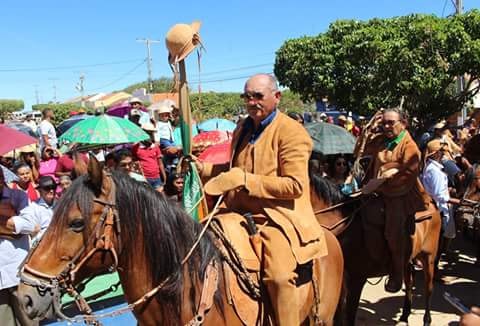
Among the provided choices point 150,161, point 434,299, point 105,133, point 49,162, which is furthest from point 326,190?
point 49,162

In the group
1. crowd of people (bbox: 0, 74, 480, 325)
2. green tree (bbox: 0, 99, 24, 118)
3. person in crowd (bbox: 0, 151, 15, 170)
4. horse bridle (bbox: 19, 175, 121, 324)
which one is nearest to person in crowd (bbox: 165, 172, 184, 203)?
crowd of people (bbox: 0, 74, 480, 325)

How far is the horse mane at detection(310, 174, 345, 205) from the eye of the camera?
202 inches

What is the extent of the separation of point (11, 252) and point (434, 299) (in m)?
5.55

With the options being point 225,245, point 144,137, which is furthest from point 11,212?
point 144,137

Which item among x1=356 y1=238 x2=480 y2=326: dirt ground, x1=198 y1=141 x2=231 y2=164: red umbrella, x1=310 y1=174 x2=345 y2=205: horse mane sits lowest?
x1=356 y1=238 x2=480 y2=326: dirt ground

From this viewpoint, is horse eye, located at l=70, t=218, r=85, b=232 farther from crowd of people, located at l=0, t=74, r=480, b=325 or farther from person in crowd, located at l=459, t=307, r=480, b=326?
person in crowd, located at l=459, t=307, r=480, b=326

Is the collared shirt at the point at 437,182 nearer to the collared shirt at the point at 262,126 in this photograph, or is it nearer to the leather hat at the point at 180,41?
the collared shirt at the point at 262,126

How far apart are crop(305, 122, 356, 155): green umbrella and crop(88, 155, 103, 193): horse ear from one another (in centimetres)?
587

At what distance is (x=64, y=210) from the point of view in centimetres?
229

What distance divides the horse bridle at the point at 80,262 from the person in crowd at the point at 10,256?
70.9 inches

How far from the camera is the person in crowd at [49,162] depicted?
736 cm

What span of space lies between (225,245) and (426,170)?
4.81 m

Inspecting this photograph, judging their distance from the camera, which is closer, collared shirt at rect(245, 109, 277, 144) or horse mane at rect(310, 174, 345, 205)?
collared shirt at rect(245, 109, 277, 144)

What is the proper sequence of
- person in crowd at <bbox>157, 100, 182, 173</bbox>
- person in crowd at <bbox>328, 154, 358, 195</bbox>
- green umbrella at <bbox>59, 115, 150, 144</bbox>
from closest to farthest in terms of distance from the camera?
green umbrella at <bbox>59, 115, 150, 144</bbox> → person in crowd at <bbox>328, 154, 358, 195</bbox> → person in crowd at <bbox>157, 100, 182, 173</bbox>
